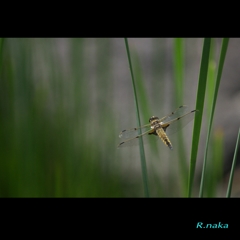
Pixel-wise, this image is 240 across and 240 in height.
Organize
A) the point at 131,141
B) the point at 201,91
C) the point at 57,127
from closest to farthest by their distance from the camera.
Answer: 1. the point at 201,91
2. the point at 131,141
3. the point at 57,127

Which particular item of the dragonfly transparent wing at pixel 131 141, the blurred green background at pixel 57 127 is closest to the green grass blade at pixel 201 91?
the dragonfly transparent wing at pixel 131 141

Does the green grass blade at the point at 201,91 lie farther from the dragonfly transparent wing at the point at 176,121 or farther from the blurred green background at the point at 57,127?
the blurred green background at the point at 57,127

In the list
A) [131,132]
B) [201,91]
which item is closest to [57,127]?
[131,132]

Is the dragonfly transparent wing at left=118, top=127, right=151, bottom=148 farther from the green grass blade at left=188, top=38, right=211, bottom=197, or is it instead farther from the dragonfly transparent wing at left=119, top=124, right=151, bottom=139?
the green grass blade at left=188, top=38, right=211, bottom=197

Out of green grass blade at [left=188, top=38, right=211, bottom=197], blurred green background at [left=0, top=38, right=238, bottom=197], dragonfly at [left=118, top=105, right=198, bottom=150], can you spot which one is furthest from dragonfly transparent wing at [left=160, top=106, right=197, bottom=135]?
green grass blade at [left=188, top=38, right=211, bottom=197]

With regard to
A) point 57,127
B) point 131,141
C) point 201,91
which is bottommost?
point 201,91

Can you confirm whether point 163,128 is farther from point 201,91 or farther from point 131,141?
point 201,91

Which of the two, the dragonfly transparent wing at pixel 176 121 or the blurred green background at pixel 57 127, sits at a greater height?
the blurred green background at pixel 57 127
